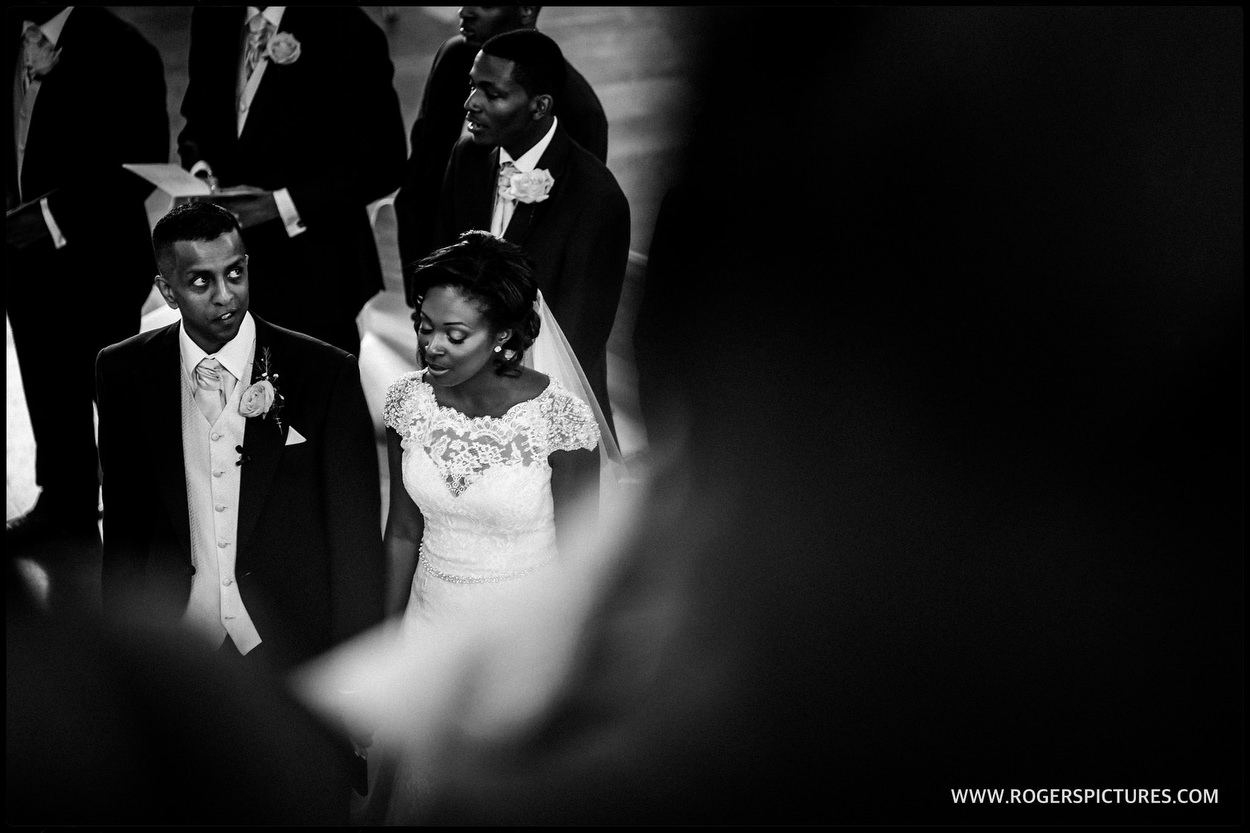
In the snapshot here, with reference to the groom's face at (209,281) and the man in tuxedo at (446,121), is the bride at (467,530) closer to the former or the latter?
the groom's face at (209,281)

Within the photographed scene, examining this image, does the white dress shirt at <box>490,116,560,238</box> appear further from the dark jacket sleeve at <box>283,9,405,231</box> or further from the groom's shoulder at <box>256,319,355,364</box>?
the groom's shoulder at <box>256,319,355,364</box>

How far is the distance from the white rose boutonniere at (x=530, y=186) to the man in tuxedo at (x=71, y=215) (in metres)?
1.19

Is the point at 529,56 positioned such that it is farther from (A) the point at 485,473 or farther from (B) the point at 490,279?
(A) the point at 485,473

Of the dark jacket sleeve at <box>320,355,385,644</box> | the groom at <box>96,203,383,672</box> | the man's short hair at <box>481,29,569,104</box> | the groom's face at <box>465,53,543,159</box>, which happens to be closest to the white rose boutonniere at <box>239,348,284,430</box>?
the groom at <box>96,203,383,672</box>

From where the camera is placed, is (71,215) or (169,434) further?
(71,215)

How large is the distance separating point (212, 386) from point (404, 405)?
0.42 meters

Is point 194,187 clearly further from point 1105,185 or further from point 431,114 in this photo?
point 1105,185

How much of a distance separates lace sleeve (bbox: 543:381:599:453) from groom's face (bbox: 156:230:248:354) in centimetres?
69

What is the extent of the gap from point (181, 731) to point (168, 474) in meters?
0.87

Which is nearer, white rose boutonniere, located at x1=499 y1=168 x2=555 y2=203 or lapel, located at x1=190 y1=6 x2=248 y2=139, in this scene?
white rose boutonniere, located at x1=499 y1=168 x2=555 y2=203

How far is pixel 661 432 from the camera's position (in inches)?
145

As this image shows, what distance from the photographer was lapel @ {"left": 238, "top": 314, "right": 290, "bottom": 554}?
2191 millimetres

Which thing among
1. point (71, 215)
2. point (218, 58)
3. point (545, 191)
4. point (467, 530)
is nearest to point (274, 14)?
point (218, 58)

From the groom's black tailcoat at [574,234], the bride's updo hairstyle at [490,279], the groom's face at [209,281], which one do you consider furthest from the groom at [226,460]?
the groom's black tailcoat at [574,234]
